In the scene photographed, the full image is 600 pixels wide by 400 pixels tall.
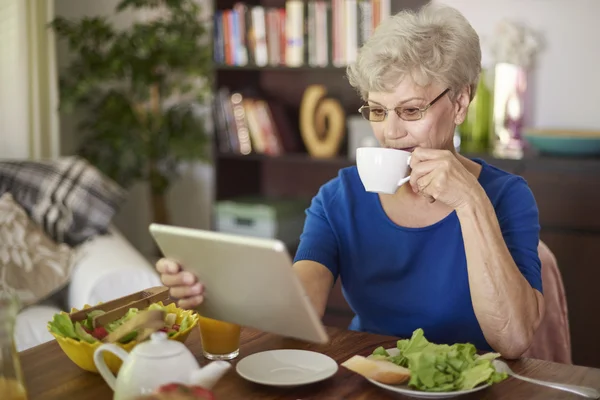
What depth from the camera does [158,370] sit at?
0.97 m

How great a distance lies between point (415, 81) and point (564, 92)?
1.81 metres

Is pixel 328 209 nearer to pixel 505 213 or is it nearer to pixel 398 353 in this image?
pixel 505 213

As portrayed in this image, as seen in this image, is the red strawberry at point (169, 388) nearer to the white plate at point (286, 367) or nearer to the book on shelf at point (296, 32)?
the white plate at point (286, 367)

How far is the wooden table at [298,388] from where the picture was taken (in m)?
1.13

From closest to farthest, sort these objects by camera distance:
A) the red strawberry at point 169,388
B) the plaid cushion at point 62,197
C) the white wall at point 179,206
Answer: the red strawberry at point 169,388, the plaid cushion at point 62,197, the white wall at point 179,206

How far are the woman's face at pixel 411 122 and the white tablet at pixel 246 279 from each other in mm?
540

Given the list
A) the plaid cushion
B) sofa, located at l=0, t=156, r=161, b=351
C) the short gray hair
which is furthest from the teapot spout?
the plaid cushion

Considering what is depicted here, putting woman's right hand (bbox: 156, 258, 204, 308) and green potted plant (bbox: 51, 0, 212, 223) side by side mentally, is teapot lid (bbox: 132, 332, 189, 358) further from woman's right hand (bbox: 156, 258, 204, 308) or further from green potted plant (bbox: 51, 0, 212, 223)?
green potted plant (bbox: 51, 0, 212, 223)

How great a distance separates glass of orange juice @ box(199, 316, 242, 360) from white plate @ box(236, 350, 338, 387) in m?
0.04

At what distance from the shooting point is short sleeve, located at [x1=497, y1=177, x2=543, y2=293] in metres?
1.48

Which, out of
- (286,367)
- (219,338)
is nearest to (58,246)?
(219,338)

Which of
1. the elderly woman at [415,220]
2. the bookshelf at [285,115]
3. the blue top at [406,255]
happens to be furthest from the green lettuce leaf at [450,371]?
the bookshelf at [285,115]

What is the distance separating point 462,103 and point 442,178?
0.33m

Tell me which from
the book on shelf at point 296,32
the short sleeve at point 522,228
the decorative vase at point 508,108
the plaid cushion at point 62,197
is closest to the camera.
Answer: the short sleeve at point 522,228
